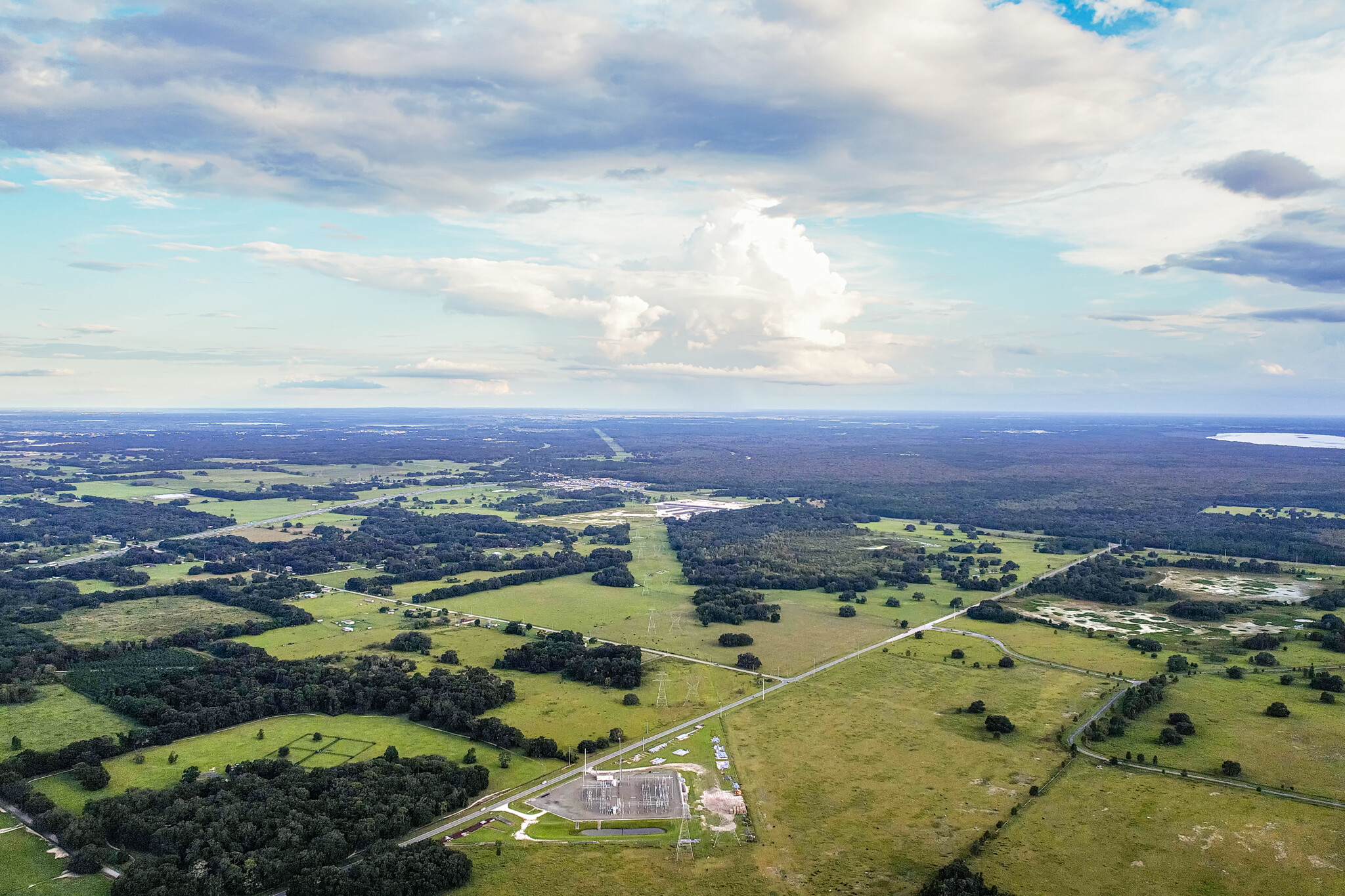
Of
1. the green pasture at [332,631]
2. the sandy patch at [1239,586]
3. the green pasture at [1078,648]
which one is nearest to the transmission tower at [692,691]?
the green pasture at [1078,648]

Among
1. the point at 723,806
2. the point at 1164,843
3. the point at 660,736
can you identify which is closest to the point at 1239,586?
the point at 1164,843

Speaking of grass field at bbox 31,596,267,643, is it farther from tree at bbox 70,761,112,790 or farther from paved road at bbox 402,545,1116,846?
paved road at bbox 402,545,1116,846

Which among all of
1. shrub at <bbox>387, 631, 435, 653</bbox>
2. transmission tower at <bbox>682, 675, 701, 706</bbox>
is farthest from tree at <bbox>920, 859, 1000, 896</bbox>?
shrub at <bbox>387, 631, 435, 653</bbox>

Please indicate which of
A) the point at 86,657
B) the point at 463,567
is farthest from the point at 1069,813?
the point at 463,567

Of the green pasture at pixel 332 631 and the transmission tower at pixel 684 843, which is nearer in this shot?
the transmission tower at pixel 684 843

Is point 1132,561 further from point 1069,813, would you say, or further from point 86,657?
point 86,657

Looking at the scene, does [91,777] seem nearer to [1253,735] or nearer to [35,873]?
[35,873]

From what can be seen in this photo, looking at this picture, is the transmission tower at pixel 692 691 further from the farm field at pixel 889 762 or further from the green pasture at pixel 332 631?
the green pasture at pixel 332 631
